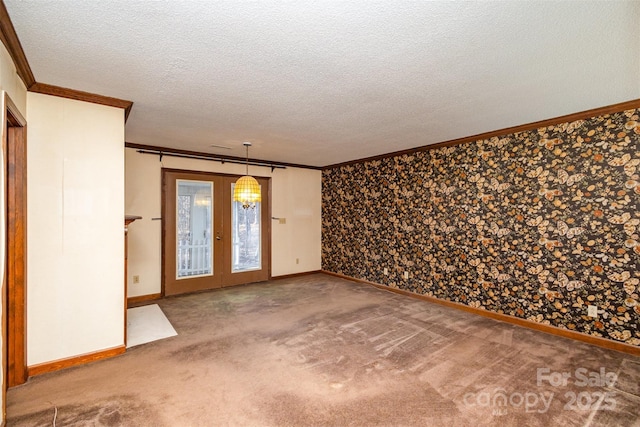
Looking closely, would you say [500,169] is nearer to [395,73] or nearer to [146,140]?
[395,73]

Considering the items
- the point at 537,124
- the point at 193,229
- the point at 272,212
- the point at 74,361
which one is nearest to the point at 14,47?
the point at 74,361

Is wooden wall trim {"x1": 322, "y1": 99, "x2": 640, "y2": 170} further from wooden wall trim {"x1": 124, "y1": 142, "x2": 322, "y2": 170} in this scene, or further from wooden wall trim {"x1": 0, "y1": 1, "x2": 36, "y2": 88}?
wooden wall trim {"x1": 0, "y1": 1, "x2": 36, "y2": 88}

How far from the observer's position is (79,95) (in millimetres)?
2646

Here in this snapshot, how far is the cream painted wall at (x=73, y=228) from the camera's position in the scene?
249 cm

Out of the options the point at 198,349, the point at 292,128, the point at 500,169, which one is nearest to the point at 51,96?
the point at 292,128

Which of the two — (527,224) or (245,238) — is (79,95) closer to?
(245,238)

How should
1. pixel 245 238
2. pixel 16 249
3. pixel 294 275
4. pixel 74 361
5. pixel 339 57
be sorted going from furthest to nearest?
pixel 294 275, pixel 245 238, pixel 74 361, pixel 16 249, pixel 339 57

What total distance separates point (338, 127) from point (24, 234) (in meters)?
3.24

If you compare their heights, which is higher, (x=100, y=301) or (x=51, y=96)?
(x=51, y=96)

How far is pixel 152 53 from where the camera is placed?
6.55 feet

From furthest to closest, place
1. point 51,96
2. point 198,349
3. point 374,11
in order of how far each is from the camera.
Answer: point 198,349
point 51,96
point 374,11

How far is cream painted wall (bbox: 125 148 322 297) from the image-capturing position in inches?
181

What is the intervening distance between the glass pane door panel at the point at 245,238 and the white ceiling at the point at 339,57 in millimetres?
2464

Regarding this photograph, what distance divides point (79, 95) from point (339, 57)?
8.03 ft
